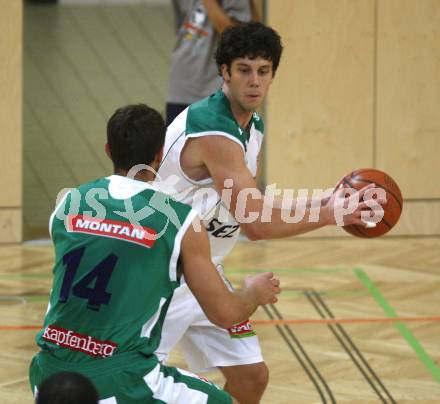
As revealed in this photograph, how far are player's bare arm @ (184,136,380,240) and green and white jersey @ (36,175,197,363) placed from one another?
3.00 feet

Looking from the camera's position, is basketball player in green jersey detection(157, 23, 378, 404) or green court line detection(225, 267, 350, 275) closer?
basketball player in green jersey detection(157, 23, 378, 404)

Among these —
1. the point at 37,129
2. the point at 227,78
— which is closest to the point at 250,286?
the point at 227,78

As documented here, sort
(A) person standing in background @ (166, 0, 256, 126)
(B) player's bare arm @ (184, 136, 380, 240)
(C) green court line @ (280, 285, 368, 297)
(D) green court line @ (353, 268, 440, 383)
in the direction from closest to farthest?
1. (B) player's bare arm @ (184, 136, 380, 240)
2. (D) green court line @ (353, 268, 440, 383)
3. (C) green court line @ (280, 285, 368, 297)
4. (A) person standing in background @ (166, 0, 256, 126)

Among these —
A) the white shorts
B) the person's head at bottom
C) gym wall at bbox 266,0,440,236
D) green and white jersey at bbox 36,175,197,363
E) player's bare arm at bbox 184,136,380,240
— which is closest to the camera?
the person's head at bottom

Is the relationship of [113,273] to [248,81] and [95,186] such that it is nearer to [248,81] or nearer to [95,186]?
[95,186]

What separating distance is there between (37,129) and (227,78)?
722cm

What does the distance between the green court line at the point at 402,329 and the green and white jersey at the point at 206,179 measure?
1644 mm

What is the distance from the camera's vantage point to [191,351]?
193 inches

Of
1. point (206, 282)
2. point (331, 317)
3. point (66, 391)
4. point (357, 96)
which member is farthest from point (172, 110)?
point (66, 391)

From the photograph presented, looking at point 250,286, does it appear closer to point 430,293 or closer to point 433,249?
point 430,293

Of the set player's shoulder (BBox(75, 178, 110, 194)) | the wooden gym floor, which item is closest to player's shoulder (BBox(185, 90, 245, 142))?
player's shoulder (BBox(75, 178, 110, 194))

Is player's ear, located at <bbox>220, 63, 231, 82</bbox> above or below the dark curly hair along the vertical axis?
below

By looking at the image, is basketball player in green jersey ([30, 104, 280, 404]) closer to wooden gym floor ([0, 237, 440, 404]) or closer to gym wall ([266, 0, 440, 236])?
wooden gym floor ([0, 237, 440, 404])

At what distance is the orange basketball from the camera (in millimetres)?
4809
